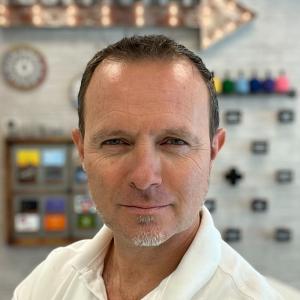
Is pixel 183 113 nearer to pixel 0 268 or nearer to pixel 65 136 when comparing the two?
pixel 65 136

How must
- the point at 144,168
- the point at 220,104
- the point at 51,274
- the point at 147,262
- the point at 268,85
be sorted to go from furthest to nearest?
the point at 220,104
the point at 268,85
the point at 51,274
the point at 147,262
the point at 144,168

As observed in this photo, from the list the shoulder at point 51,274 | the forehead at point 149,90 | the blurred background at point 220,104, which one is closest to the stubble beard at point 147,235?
the forehead at point 149,90

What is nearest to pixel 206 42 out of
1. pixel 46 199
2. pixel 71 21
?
pixel 71 21

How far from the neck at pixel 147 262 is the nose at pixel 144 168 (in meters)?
0.22

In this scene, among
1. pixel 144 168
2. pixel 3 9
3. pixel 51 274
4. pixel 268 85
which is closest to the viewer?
pixel 144 168

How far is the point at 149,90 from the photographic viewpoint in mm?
917

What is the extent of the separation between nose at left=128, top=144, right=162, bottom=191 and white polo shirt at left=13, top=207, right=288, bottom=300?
24 cm

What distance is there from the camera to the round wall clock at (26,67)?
13.6 feet

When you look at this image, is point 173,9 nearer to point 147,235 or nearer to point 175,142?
point 175,142

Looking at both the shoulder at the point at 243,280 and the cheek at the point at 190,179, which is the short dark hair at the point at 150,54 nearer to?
the cheek at the point at 190,179

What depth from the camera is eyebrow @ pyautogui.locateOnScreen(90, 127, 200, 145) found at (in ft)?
3.05

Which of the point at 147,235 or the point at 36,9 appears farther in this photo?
the point at 36,9

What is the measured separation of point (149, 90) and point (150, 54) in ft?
0.30

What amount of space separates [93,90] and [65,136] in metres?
3.11
